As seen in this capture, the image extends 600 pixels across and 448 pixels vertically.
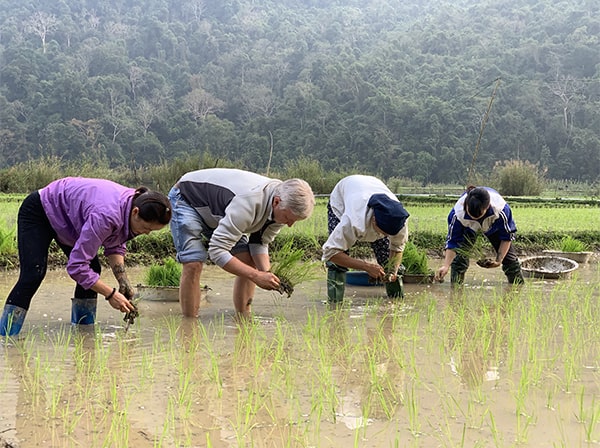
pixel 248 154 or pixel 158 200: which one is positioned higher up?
pixel 158 200

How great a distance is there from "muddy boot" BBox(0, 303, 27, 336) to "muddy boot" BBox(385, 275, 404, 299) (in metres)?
2.79

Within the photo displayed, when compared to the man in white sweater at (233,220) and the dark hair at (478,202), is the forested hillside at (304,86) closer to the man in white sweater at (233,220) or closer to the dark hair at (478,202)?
the dark hair at (478,202)

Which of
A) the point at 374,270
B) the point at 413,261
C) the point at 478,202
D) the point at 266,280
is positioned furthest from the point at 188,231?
the point at 413,261

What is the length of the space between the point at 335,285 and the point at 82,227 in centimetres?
223

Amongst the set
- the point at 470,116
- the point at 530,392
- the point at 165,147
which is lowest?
the point at 165,147

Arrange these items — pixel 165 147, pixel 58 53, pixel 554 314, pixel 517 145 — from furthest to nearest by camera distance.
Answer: pixel 58 53
pixel 165 147
pixel 517 145
pixel 554 314

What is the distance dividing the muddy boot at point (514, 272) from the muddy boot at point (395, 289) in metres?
1.31

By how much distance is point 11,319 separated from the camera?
12.6ft

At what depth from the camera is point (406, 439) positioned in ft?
8.36

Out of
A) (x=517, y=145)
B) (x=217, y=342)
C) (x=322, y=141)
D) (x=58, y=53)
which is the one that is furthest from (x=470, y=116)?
(x=217, y=342)

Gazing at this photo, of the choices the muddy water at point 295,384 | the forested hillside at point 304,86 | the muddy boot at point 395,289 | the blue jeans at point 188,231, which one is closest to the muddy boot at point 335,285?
the muddy boot at point 395,289

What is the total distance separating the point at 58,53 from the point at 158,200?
51.1 m

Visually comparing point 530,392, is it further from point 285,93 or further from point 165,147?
point 285,93

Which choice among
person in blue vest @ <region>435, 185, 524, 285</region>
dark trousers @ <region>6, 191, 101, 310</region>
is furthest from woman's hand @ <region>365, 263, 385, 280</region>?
dark trousers @ <region>6, 191, 101, 310</region>
